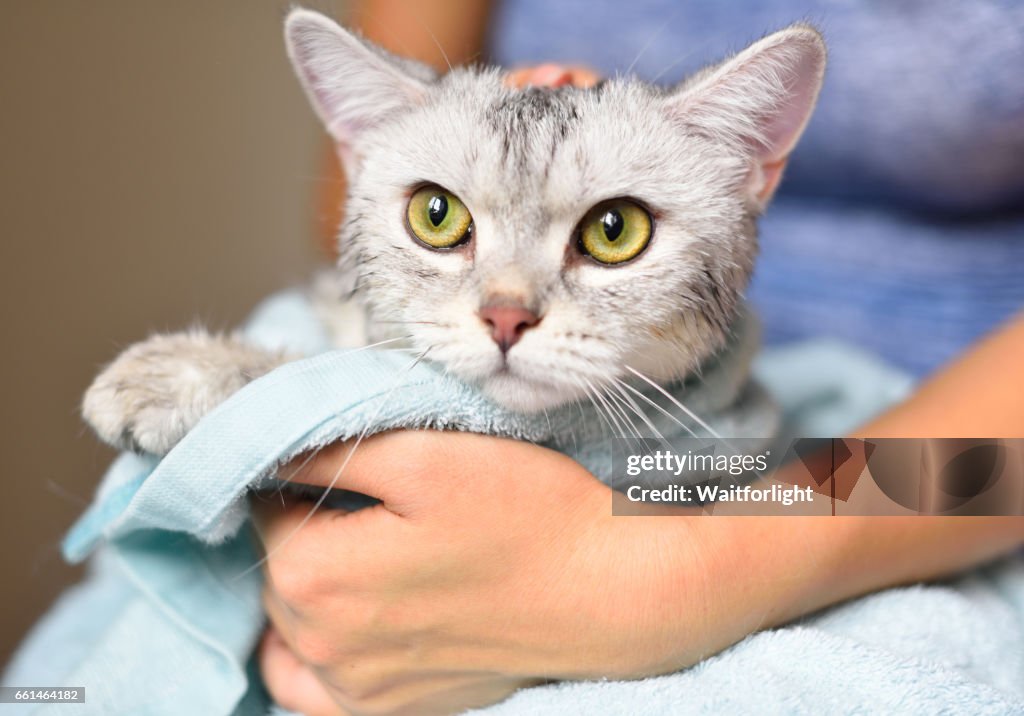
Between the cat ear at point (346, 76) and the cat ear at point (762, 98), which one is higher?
the cat ear at point (346, 76)

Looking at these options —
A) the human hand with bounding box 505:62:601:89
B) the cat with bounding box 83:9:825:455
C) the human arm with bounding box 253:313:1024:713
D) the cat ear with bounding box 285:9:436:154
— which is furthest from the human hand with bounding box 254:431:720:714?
the human hand with bounding box 505:62:601:89

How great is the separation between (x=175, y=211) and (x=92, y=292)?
301 millimetres

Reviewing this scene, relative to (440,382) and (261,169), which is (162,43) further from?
(440,382)

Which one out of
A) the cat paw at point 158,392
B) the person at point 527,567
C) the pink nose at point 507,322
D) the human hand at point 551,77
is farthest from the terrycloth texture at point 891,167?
the cat paw at point 158,392

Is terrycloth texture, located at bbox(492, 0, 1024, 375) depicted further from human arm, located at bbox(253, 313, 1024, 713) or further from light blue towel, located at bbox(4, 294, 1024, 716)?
human arm, located at bbox(253, 313, 1024, 713)

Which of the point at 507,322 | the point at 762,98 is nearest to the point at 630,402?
the point at 507,322

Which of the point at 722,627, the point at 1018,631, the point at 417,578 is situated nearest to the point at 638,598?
the point at 722,627

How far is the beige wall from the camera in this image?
71.1 inches

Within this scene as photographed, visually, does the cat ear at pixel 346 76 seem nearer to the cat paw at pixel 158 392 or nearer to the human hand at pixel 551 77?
the human hand at pixel 551 77

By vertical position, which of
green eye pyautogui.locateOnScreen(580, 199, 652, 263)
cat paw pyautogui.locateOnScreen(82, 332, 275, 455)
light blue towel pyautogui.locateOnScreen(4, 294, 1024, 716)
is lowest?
light blue towel pyautogui.locateOnScreen(4, 294, 1024, 716)

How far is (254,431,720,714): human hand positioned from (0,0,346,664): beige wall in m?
0.89

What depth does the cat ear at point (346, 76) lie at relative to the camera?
982 millimetres

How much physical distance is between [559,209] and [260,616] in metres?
0.62

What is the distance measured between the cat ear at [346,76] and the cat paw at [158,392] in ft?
1.23
